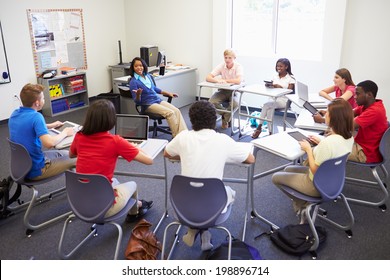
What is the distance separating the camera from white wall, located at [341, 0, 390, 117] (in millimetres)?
4871

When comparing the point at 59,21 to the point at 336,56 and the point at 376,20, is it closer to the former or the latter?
the point at 336,56

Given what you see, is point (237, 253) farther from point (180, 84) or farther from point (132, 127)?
point (180, 84)

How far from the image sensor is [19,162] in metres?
2.73

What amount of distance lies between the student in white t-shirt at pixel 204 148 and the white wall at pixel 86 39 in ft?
14.1

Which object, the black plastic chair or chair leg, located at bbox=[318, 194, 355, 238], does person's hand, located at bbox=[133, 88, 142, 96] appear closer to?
the black plastic chair

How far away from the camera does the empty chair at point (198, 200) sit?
81.7 inches

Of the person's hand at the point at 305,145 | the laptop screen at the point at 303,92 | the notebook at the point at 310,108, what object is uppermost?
the laptop screen at the point at 303,92

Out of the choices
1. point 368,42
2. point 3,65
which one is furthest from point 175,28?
point 368,42

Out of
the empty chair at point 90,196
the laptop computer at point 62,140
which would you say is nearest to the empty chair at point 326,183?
the empty chair at point 90,196

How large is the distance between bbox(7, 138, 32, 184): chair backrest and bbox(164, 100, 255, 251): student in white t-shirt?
3.76ft

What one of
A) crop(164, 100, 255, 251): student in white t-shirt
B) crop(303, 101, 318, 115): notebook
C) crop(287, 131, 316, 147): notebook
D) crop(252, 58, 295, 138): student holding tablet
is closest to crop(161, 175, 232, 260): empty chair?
crop(164, 100, 255, 251): student in white t-shirt

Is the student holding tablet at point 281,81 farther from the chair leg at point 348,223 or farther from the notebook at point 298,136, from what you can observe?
the chair leg at point 348,223

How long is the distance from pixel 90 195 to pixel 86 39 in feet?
16.7
